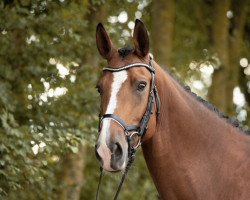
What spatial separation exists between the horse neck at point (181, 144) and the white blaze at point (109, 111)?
0.40 m

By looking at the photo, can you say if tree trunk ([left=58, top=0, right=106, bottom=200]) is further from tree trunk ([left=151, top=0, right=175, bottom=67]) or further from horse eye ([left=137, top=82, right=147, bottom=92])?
horse eye ([left=137, top=82, right=147, bottom=92])

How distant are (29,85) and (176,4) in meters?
8.40

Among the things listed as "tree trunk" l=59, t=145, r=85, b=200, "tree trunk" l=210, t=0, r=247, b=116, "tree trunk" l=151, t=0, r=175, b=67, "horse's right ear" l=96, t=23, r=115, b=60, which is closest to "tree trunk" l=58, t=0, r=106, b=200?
"tree trunk" l=59, t=145, r=85, b=200

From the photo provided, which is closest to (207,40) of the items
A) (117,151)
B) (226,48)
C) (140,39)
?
(226,48)

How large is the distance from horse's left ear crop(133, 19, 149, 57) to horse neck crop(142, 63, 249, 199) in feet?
0.71

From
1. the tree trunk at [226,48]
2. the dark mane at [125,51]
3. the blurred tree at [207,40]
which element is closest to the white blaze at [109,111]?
the dark mane at [125,51]

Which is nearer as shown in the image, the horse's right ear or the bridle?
the bridle

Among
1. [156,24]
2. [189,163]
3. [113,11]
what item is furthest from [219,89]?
[189,163]

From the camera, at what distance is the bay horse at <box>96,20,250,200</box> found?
4816mm

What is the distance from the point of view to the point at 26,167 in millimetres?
7359

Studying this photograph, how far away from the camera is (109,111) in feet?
15.3

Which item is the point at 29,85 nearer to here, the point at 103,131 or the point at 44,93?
the point at 44,93

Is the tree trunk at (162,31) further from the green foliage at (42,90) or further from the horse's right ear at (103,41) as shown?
the horse's right ear at (103,41)

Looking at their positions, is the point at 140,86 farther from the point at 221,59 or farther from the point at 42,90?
the point at 221,59
